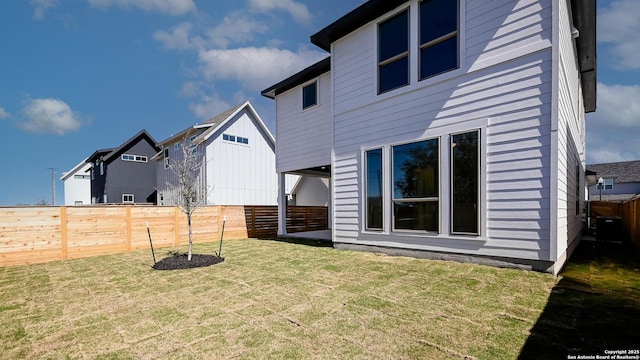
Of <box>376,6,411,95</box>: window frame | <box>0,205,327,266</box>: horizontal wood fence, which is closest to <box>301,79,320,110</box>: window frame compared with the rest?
<box>376,6,411,95</box>: window frame

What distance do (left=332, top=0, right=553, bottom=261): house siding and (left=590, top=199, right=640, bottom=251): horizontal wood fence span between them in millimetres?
4729

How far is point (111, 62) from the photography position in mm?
17062

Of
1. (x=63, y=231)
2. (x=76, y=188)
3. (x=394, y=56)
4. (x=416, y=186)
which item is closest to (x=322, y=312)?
(x=416, y=186)

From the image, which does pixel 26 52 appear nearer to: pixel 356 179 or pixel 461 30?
pixel 356 179

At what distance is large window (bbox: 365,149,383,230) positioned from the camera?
6730 mm

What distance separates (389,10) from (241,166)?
40.2 feet

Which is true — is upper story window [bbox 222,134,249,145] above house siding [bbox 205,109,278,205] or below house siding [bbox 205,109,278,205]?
above

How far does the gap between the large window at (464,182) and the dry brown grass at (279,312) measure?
0.80 metres

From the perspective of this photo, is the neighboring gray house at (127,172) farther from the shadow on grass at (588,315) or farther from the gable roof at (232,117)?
the shadow on grass at (588,315)

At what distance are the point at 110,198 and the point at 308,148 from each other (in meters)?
19.6

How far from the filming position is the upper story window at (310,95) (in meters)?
9.54

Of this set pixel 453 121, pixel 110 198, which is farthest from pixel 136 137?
pixel 453 121

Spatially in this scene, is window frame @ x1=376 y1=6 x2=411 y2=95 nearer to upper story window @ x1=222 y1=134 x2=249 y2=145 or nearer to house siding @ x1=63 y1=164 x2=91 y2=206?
upper story window @ x1=222 y1=134 x2=249 y2=145

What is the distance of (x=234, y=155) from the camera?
53.2 feet
